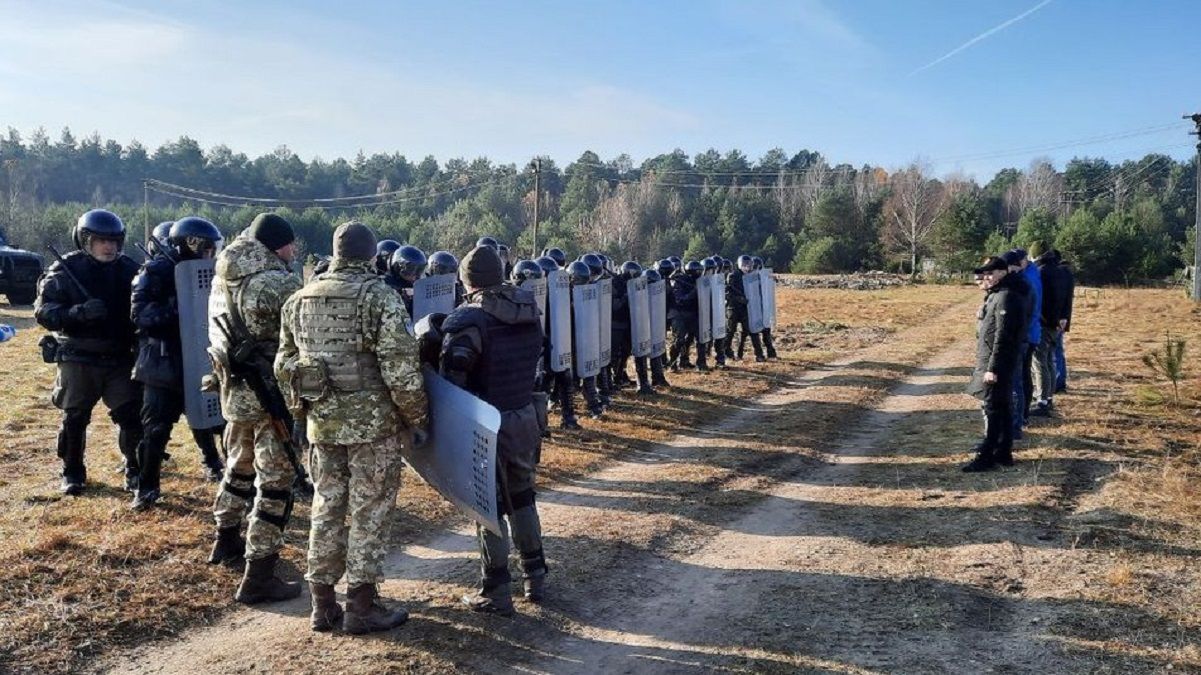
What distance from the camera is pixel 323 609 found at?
14.1 feet

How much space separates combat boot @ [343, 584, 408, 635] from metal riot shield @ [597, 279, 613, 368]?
6757 mm

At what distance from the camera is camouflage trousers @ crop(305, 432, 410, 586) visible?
421 centimetres

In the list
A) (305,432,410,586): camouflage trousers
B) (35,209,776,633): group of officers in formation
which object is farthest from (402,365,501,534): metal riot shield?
(305,432,410,586): camouflage trousers

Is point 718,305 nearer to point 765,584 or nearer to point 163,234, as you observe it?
point 163,234

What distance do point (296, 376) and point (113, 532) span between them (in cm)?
246

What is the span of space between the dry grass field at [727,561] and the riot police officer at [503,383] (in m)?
0.27

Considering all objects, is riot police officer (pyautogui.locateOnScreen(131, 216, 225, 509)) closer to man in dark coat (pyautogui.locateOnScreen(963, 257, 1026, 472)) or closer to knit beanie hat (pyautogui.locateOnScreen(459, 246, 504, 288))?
knit beanie hat (pyautogui.locateOnScreen(459, 246, 504, 288))

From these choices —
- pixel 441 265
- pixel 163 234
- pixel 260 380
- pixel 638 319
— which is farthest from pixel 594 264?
pixel 260 380

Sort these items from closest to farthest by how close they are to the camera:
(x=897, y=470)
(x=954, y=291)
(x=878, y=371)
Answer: (x=897, y=470) < (x=878, y=371) < (x=954, y=291)

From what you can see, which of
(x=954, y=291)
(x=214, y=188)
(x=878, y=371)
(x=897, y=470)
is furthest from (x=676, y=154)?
(x=897, y=470)

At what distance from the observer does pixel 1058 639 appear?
14.4 feet

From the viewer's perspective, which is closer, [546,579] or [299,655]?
[299,655]

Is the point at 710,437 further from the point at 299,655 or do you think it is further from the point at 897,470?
the point at 299,655

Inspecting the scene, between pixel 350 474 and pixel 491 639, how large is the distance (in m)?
1.07
